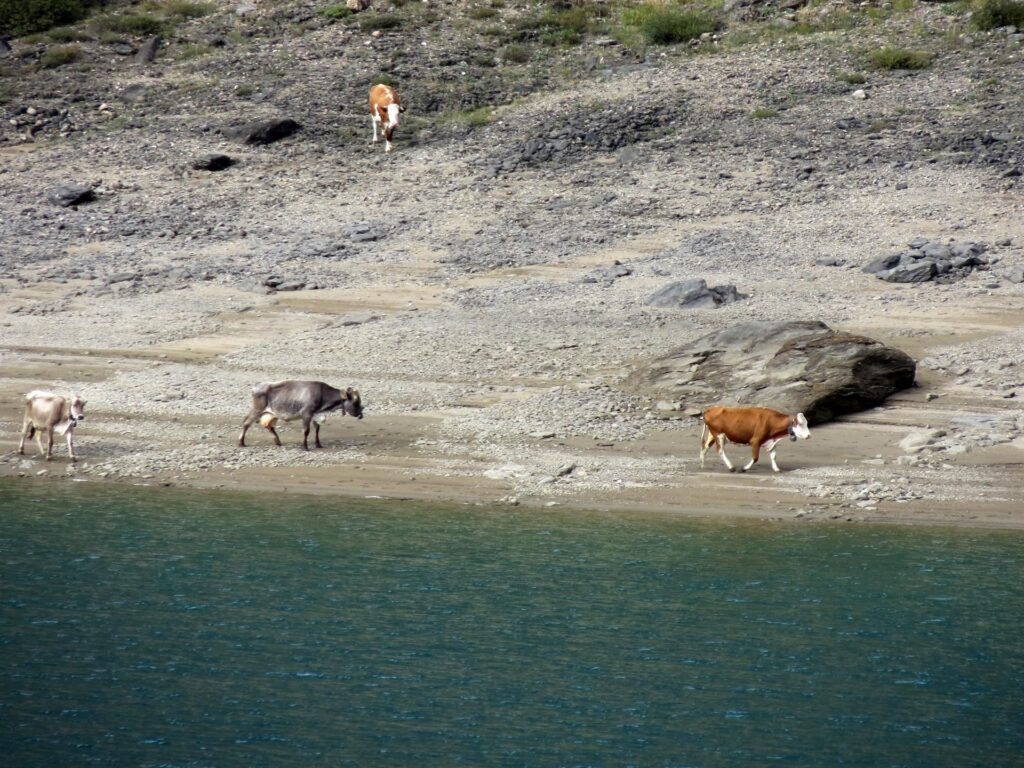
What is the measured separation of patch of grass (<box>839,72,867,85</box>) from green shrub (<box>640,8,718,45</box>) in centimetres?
484

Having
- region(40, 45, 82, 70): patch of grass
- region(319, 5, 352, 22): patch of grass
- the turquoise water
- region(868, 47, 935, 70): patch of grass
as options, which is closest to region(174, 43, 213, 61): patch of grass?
region(40, 45, 82, 70): patch of grass

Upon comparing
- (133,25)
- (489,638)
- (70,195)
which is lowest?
(489,638)

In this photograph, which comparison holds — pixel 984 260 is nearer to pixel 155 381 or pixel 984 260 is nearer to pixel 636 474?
pixel 636 474

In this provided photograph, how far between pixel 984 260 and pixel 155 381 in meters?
14.9

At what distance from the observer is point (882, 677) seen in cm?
1241

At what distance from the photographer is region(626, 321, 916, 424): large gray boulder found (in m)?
19.1

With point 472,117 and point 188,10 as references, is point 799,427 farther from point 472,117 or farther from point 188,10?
point 188,10

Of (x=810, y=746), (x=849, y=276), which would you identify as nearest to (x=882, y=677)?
(x=810, y=746)

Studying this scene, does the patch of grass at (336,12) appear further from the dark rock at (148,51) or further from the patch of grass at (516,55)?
the patch of grass at (516,55)

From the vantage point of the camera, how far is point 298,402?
1853 cm

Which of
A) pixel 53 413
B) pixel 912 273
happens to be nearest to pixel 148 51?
pixel 53 413

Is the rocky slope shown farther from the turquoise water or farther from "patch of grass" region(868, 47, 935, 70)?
the turquoise water

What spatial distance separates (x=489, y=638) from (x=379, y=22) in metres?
29.2

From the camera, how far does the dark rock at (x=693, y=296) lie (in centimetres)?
2425
